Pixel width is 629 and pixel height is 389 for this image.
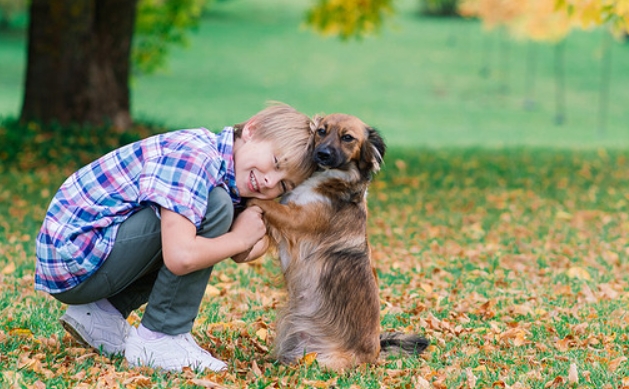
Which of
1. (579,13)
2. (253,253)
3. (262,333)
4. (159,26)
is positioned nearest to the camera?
(253,253)

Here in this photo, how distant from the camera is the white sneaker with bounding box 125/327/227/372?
3.89 meters

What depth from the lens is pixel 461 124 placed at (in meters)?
28.0

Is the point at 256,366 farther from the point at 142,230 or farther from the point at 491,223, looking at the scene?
the point at 491,223

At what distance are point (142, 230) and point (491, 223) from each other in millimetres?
5795

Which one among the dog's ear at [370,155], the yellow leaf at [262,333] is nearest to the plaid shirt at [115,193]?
the dog's ear at [370,155]

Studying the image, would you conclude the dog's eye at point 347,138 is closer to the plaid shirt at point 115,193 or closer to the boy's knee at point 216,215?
the plaid shirt at point 115,193

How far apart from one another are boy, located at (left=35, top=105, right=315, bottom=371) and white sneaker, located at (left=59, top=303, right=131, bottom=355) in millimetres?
156

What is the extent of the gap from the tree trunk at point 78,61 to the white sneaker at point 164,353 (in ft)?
29.9

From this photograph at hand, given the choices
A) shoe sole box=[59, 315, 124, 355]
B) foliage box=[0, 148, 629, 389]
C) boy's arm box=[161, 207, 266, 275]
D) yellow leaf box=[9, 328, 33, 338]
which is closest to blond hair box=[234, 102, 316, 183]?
boy's arm box=[161, 207, 266, 275]

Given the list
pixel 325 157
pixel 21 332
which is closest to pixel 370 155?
pixel 325 157

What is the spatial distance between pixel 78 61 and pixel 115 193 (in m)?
9.09

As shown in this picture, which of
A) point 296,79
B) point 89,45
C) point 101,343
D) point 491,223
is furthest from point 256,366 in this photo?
point 296,79

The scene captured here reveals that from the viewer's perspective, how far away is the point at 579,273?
647 centimetres

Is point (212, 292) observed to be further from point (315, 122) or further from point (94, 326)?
point (315, 122)
